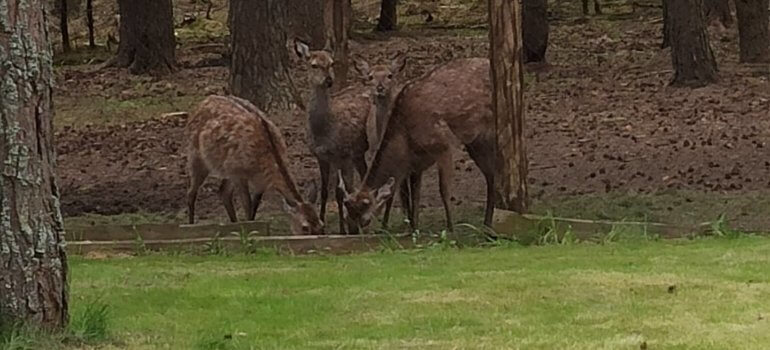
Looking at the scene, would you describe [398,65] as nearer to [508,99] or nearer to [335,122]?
[335,122]

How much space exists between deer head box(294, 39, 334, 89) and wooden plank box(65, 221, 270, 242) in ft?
6.63

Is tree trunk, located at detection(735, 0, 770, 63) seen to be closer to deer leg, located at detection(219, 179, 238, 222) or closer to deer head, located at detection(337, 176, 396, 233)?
deer leg, located at detection(219, 179, 238, 222)

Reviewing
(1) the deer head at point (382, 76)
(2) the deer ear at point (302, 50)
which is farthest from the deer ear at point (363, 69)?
(2) the deer ear at point (302, 50)

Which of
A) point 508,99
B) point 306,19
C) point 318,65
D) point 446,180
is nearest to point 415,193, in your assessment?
point 446,180

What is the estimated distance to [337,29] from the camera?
1329 cm

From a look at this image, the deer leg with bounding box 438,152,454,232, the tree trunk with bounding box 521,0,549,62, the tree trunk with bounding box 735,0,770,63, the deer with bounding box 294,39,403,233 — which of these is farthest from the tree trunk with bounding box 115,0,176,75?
the deer leg with bounding box 438,152,454,232

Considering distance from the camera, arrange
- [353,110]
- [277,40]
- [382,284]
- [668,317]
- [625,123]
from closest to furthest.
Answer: [668,317]
[382,284]
[353,110]
[625,123]
[277,40]

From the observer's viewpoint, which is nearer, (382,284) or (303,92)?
(382,284)

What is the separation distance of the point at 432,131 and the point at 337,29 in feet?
6.42

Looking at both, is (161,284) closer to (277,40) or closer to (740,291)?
(740,291)

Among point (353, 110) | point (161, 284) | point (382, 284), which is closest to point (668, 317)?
point (382, 284)

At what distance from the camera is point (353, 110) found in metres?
12.7

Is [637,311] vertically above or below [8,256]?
below

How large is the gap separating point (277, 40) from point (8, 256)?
1241cm
